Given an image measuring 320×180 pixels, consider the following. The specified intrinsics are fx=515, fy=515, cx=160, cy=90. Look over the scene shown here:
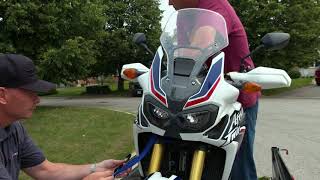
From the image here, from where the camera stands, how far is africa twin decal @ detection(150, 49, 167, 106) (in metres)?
3.26

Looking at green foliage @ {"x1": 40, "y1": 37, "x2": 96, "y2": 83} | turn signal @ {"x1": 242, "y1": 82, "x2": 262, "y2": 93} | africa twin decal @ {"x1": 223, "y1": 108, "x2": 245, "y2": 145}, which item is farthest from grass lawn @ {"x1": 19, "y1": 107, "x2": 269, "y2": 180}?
green foliage @ {"x1": 40, "y1": 37, "x2": 96, "y2": 83}

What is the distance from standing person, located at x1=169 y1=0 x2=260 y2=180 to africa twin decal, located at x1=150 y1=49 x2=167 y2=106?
54 cm

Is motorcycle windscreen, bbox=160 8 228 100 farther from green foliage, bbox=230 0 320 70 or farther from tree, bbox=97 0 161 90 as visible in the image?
tree, bbox=97 0 161 90

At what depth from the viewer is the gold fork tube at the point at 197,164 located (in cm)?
316

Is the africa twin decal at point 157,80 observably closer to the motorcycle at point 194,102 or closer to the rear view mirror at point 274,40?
the motorcycle at point 194,102

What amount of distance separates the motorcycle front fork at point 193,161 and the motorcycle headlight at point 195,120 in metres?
0.20

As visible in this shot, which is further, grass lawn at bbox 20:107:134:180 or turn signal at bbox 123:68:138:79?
grass lawn at bbox 20:107:134:180

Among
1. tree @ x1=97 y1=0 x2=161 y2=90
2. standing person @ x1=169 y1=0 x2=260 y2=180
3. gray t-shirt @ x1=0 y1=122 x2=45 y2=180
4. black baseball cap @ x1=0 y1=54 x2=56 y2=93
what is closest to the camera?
black baseball cap @ x1=0 y1=54 x2=56 y2=93

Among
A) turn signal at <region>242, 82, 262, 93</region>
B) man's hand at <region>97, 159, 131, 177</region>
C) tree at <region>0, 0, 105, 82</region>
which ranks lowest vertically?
man's hand at <region>97, 159, 131, 177</region>

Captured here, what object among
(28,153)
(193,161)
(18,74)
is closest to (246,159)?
(193,161)

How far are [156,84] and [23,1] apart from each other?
671 inches

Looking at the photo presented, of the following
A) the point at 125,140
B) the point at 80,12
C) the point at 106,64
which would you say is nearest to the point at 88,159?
the point at 125,140

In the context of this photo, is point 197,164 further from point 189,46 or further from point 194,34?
point 194,34

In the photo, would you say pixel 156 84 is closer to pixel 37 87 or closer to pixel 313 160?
pixel 37 87
